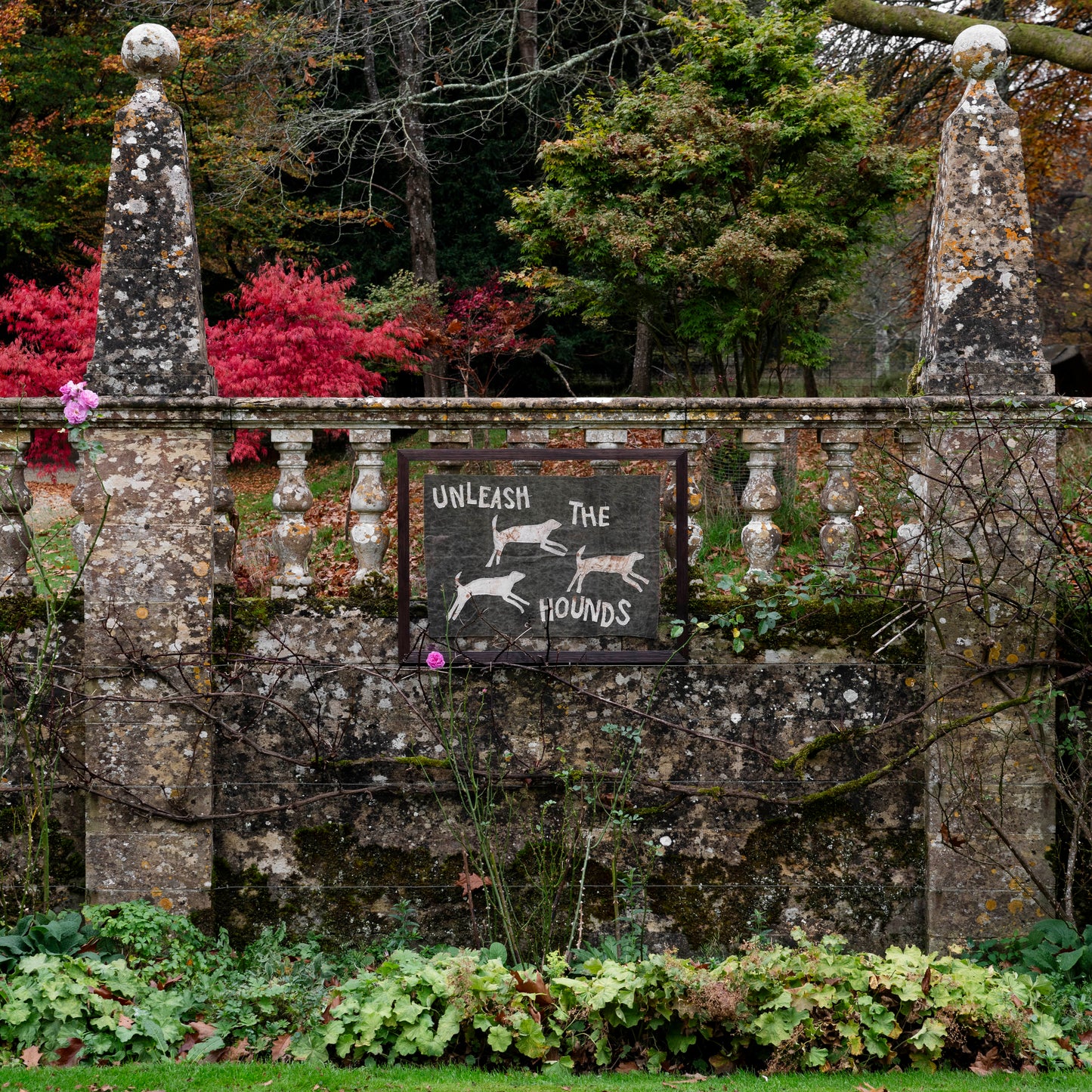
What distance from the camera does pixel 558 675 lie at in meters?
4.50

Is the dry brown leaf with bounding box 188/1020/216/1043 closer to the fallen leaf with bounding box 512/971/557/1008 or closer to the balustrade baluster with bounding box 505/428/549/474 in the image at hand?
the fallen leaf with bounding box 512/971/557/1008

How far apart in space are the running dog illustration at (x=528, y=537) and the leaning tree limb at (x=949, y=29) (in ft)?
25.7

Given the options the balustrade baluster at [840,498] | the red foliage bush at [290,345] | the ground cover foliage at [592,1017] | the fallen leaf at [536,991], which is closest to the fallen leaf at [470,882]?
the ground cover foliage at [592,1017]

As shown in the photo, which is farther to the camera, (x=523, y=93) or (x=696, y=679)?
(x=523, y=93)

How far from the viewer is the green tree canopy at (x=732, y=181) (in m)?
10.3

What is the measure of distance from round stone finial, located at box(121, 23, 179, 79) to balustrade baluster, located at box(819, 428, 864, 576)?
3.28 metres

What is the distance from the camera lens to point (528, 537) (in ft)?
14.7

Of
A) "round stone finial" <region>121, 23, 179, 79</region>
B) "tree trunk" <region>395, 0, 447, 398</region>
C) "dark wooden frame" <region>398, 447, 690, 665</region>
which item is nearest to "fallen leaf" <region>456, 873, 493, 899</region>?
"dark wooden frame" <region>398, 447, 690, 665</region>

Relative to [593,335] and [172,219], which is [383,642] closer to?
[172,219]

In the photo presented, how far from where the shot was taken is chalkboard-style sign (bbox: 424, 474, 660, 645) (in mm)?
4473

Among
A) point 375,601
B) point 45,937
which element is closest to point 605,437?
point 375,601

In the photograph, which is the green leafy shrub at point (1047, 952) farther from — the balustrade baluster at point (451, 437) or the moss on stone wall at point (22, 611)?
the moss on stone wall at point (22, 611)

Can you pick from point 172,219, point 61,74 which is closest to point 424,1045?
point 172,219

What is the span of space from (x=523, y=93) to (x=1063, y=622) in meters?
14.6
